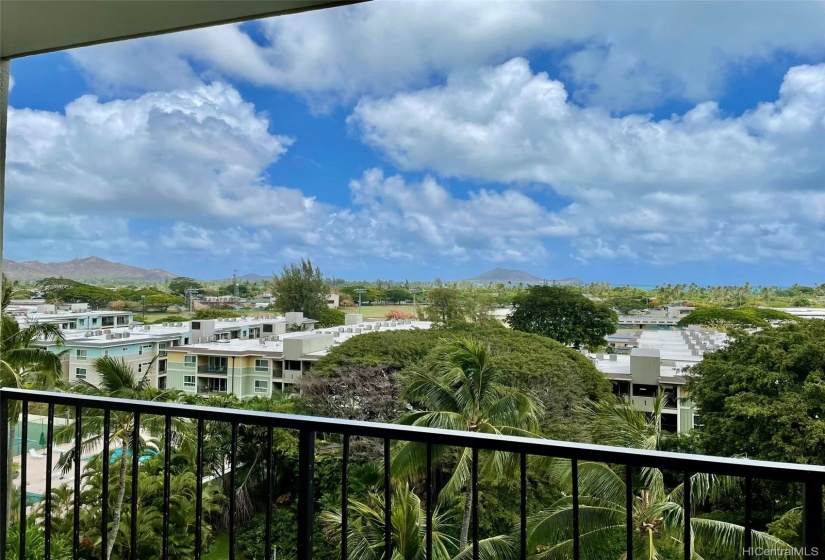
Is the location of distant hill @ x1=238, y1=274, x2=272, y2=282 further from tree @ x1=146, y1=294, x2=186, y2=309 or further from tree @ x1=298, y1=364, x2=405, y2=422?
tree @ x1=298, y1=364, x2=405, y2=422

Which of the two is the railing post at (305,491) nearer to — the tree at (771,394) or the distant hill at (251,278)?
the distant hill at (251,278)

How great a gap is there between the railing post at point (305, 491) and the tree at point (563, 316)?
7401 mm

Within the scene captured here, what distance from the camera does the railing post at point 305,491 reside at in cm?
115

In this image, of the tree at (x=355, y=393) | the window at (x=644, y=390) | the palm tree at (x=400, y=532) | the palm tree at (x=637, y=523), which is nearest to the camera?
the palm tree at (x=637, y=523)

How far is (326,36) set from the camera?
10234 mm

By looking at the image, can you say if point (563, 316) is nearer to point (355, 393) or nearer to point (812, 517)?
A: point (355, 393)

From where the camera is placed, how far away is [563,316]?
27.9 feet

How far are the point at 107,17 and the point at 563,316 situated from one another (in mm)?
7850

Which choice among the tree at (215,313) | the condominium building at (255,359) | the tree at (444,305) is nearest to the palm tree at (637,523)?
the tree at (444,305)

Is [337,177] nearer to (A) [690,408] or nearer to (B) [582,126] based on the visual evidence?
(B) [582,126]

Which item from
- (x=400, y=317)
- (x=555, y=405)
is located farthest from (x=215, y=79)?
(x=555, y=405)

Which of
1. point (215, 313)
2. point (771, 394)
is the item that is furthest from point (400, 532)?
point (771, 394)

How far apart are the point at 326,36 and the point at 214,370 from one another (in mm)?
6804

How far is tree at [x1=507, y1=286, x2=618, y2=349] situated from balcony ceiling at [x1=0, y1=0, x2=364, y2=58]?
7.26 m
